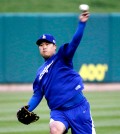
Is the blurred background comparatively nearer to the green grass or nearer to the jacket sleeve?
the green grass

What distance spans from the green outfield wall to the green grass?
522 cm

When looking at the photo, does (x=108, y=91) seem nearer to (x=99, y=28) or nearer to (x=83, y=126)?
(x=99, y=28)

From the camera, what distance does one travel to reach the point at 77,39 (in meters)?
6.95

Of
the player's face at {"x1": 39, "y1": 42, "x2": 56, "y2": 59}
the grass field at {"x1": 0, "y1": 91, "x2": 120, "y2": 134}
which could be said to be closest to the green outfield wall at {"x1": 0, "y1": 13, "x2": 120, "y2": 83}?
the grass field at {"x1": 0, "y1": 91, "x2": 120, "y2": 134}

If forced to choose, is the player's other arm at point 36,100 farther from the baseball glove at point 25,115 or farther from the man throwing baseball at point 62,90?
the man throwing baseball at point 62,90

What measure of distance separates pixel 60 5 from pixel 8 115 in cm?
1396

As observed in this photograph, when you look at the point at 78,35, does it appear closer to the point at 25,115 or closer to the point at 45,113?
the point at 25,115

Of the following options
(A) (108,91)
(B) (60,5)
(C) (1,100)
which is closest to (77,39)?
(C) (1,100)

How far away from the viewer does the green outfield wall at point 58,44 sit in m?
20.4

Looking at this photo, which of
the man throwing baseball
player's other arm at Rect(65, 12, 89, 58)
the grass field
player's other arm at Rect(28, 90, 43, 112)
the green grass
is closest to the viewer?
player's other arm at Rect(65, 12, 89, 58)

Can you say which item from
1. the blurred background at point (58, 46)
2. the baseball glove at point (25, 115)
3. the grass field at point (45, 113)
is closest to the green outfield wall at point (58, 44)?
the blurred background at point (58, 46)

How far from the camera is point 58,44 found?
20531 millimetres

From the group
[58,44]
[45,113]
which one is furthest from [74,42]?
[58,44]

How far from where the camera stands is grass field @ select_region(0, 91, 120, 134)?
1103 centimetres
